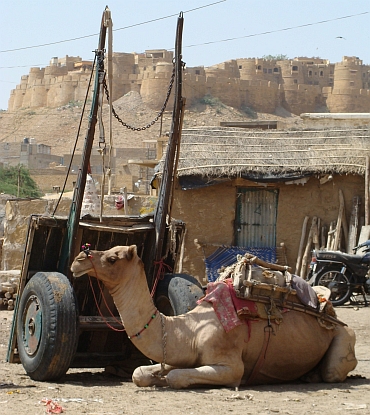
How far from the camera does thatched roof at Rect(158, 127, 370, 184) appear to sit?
17141mm

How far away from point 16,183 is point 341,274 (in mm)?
40150

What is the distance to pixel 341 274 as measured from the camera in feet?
48.2

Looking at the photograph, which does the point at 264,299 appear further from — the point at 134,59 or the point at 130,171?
the point at 134,59

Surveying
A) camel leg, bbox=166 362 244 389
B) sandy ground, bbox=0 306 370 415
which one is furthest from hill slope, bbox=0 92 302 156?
camel leg, bbox=166 362 244 389

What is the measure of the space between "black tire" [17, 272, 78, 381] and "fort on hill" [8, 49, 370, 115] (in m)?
77.1

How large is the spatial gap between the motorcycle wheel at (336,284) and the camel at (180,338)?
24.9 feet

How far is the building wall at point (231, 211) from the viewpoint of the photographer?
1730 cm

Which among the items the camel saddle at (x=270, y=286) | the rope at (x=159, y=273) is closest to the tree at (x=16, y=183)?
the rope at (x=159, y=273)

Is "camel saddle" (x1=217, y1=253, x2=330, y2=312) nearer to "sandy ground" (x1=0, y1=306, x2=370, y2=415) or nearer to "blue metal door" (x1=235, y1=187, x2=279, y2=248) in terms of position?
"sandy ground" (x1=0, y1=306, x2=370, y2=415)

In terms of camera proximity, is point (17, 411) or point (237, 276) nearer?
point (17, 411)

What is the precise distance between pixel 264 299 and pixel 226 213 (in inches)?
408

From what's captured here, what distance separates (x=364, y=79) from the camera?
356ft

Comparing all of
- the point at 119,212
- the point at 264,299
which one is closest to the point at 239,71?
the point at 119,212

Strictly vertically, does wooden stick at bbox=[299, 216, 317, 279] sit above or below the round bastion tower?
below
